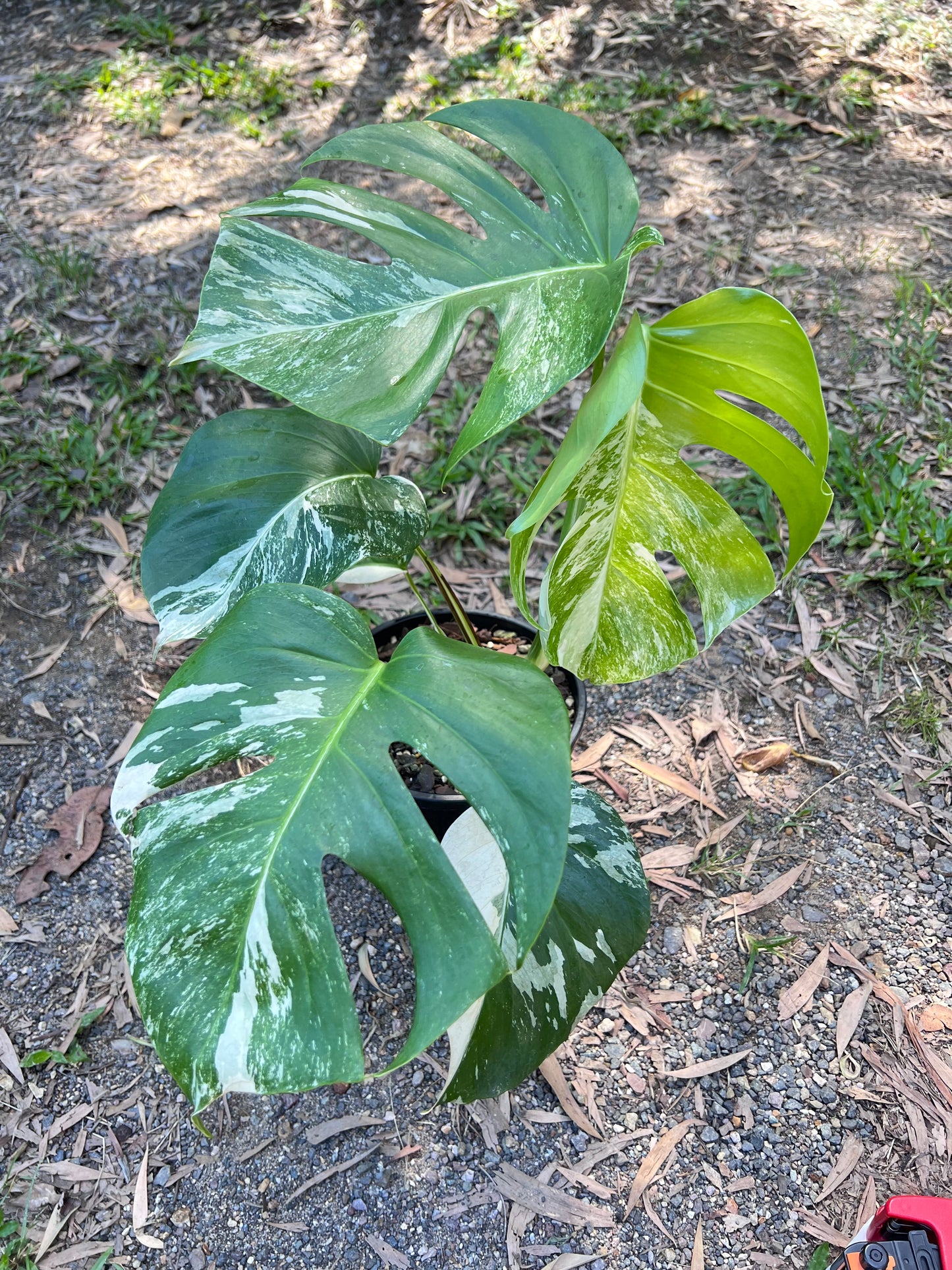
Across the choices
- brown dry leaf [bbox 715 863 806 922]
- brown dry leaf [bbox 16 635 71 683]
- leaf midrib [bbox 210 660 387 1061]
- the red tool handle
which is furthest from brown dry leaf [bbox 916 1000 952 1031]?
brown dry leaf [bbox 16 635 71 683]

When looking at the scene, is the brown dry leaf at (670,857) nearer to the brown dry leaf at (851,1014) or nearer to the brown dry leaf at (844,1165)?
the brown dry leaf at (851,1014)

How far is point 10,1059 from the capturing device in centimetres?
130

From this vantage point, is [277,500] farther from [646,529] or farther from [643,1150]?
[643,1150]

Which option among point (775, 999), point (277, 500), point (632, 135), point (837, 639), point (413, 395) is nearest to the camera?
point (413, 395)

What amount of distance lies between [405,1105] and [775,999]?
559 millimetres

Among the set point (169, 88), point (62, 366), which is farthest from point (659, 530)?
point (169, 88)

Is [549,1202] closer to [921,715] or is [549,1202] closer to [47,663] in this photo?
[921,715]

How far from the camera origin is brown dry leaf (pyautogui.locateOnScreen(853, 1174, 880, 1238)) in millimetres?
1136

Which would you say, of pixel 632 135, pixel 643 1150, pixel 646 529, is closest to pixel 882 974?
pixel 643 1150

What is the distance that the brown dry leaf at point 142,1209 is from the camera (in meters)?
1.15

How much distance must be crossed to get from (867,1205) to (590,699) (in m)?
0.88

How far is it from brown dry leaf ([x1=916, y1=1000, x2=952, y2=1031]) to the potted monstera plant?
522 millimetres

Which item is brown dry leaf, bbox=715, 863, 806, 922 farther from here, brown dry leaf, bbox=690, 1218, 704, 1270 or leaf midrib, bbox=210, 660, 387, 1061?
leaf midrib, bbox=210, 660, 387, 1061

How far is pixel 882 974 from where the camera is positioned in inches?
53.4
